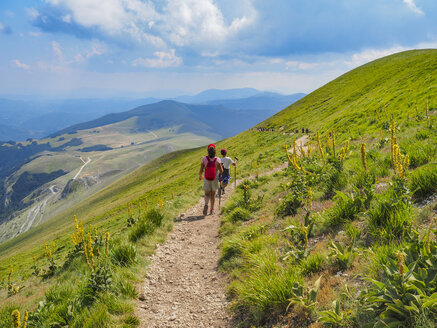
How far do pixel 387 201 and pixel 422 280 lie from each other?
190 cm

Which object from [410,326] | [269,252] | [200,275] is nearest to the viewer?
[410,326]

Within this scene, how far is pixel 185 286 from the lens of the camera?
6.12m

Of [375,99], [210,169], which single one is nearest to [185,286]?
[210,169]

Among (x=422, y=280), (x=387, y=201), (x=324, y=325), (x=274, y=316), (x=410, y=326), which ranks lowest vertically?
(x=274, y=316)

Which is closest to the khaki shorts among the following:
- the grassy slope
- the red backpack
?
the red backpack

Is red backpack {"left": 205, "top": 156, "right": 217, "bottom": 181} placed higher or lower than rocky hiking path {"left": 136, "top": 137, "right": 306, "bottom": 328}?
higher

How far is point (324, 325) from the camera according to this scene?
320 centimetres

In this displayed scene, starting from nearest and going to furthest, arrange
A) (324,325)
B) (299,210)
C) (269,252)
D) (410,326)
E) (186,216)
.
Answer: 1. (410,326)
2. (324,325)
3. (269,252)
4. (299,210)
5. (186,216)

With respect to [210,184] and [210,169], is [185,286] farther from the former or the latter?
[210,169]

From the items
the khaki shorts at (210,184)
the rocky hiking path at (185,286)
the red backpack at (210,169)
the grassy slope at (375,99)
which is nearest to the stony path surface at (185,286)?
the rocky hiking path at (185,286)

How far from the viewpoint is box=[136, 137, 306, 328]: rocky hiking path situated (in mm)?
4867

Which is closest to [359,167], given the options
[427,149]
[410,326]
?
[427,149]

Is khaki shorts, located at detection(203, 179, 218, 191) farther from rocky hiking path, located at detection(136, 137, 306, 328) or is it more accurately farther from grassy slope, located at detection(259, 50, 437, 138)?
grassy slope, located at detection(259, 50, 437, 138)

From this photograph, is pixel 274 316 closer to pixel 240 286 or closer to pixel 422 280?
pixel 240 286
